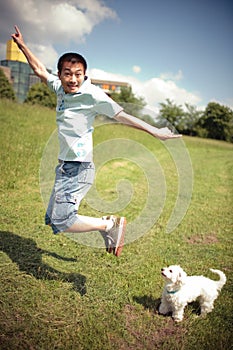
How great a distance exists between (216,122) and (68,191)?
248 ft

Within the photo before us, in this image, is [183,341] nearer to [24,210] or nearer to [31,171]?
[24,210]

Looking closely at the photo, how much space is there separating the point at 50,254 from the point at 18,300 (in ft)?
3.77

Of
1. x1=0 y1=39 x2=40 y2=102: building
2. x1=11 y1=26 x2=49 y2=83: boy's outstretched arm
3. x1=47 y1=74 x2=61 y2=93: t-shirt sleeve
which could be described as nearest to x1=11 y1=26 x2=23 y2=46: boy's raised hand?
x1=11 y1=26 x2=49 y2=83: boy's outstretched arm

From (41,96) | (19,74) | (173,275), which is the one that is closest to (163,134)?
(173,275)

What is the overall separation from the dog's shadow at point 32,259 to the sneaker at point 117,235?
55cm

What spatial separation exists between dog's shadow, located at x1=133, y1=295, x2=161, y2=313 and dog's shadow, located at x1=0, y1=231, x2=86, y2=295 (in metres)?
0.64

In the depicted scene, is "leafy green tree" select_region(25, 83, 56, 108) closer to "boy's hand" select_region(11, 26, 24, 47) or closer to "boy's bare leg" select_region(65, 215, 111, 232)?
"boy's hand" select_region(11, 26, 24, 47)

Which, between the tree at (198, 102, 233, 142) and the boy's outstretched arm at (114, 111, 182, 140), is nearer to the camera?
the boy's outstretched arm at (114, 111, 182, 140)

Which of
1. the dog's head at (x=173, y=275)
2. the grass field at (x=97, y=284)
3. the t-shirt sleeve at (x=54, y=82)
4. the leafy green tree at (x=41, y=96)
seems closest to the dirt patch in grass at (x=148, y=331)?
the grass field at (x=97, y=284)

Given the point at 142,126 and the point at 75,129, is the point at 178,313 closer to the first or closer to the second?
the point at 142,126

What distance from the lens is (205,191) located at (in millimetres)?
10477

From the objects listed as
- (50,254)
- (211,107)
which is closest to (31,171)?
(50,254)

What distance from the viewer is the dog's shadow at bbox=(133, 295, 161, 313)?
340 cm

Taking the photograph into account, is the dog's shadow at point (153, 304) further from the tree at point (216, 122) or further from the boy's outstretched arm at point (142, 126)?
the tree at point (216, 122)
